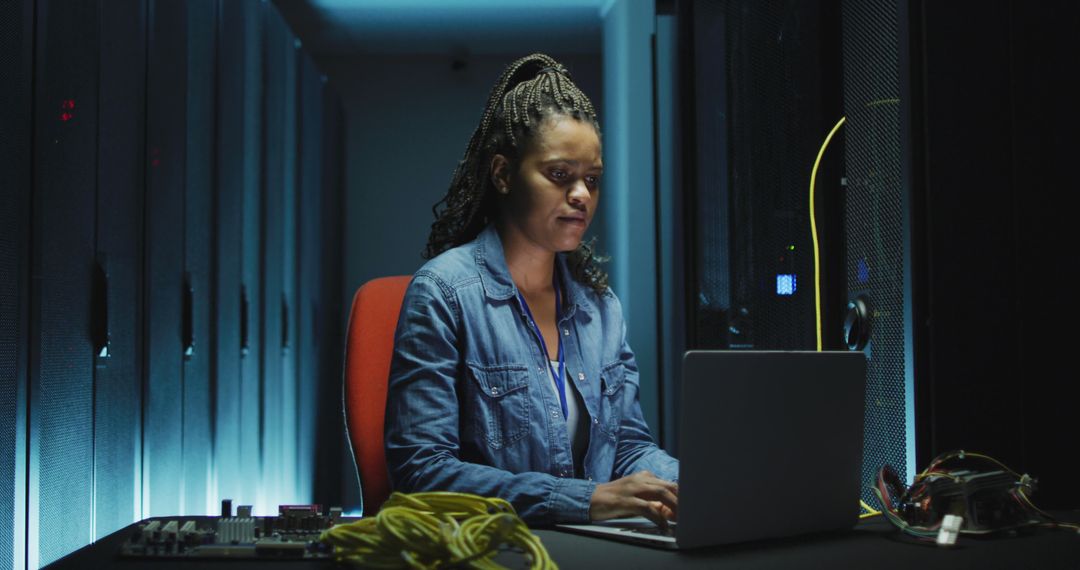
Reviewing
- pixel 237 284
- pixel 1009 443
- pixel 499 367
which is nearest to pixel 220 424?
pixel 237 284

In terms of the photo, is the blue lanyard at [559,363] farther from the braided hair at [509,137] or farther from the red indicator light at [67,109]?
the red indicator light at [67,109]

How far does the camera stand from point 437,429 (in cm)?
127

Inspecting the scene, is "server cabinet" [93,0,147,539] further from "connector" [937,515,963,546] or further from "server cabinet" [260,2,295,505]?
"connector" [937,515,963,546]

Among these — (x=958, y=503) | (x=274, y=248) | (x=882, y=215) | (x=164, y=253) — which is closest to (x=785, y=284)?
(x=882, y=215)

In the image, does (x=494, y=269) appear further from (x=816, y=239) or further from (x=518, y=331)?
(x=816, y=239)

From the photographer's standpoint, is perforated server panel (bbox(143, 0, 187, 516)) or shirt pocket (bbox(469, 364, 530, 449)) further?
perforated server panel (bbox(143, 0, 187, 516))

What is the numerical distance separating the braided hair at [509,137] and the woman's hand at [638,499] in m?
0.58

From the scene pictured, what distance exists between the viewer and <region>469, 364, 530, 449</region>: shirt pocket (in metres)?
1.36

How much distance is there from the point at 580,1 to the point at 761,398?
4356 millimetres

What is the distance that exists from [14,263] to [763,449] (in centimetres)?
144

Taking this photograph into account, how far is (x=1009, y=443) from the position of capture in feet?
3.95

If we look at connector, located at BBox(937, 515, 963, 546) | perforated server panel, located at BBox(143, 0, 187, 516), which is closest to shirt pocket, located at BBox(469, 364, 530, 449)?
connector, located at BBox(937, 515, 963, 546)

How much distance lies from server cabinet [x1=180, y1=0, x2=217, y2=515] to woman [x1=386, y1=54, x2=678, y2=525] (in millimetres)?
1398

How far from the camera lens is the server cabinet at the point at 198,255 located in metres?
2.68
